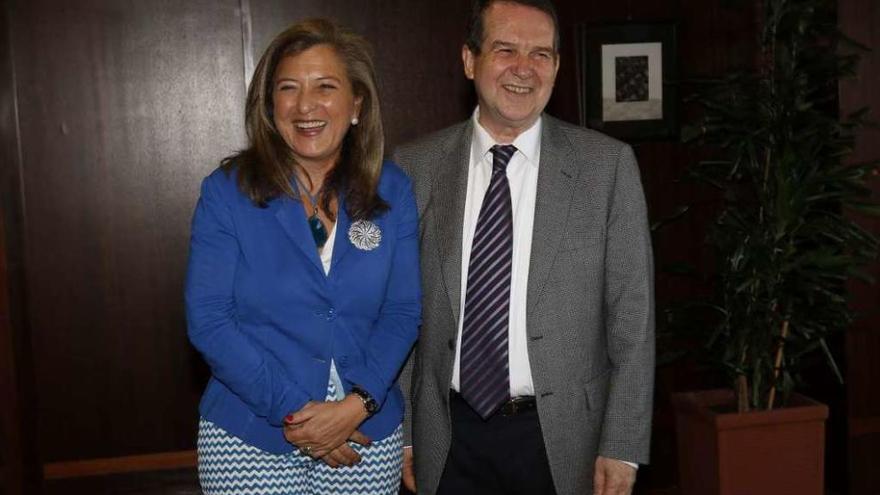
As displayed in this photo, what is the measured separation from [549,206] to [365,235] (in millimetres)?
464

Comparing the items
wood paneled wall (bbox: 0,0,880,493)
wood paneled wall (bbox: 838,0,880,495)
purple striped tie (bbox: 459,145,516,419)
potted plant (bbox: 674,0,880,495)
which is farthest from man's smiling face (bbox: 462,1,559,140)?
wood paneled wall (bbox: 838,0,880,495)

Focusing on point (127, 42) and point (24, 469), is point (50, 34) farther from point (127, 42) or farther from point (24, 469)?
point (24, 469)

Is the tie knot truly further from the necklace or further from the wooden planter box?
the wooden planter box

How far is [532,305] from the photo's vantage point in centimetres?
226

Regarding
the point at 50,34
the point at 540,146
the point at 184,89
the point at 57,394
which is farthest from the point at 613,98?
the point at 57,394

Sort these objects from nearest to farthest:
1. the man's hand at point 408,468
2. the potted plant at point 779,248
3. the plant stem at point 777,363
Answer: the man's hand at point 408,468 → the potted plant at point 779,248 → the plant stem at point 777,363

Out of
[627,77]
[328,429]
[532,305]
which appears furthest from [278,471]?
[627,77]

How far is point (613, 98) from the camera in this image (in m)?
4.61

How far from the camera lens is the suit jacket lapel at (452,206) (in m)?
2.32

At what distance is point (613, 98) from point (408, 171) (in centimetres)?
236

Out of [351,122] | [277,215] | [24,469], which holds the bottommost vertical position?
[24,469]

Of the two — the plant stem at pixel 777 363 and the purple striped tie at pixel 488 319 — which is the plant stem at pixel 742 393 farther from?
the purple striped tie at pixel 488 319

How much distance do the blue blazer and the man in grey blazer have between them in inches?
8.7

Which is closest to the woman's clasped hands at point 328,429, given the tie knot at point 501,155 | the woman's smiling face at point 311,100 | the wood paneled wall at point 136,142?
the woman's smiling face at point 311,100
